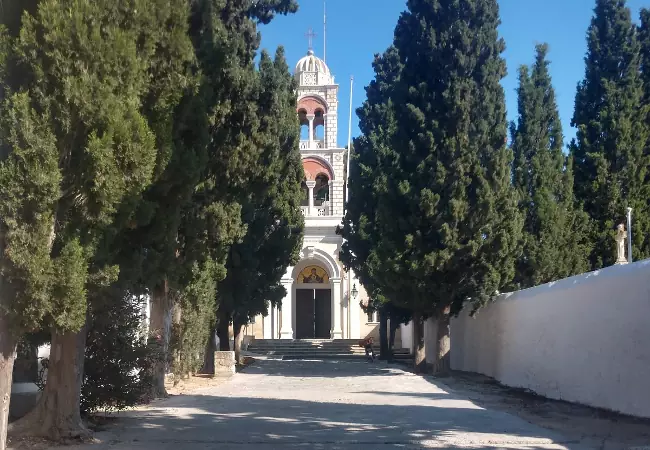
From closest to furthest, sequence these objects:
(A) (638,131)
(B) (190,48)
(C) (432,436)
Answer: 1. (B) (190,48)
2. (C) (432,436)
3. (A) (638,131)

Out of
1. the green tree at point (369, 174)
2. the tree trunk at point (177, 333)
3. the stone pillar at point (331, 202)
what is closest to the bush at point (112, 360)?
the tree trunk at point (177, 333)

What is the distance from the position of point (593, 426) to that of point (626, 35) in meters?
19.3

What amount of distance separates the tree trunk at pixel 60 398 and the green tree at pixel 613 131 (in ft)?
70.5

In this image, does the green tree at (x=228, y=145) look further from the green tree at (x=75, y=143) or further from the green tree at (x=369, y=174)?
the green tree at (x=369, y=174)

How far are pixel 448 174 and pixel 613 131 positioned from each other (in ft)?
27.9

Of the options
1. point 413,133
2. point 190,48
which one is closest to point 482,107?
point 413,133

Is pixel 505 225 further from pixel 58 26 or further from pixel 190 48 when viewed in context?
pixel 58 26

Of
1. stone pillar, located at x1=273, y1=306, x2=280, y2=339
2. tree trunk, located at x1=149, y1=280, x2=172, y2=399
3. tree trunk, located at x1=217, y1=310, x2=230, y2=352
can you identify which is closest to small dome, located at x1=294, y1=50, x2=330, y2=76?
stone pillar, located at x1=273, y1=306, x2=280, y2=339

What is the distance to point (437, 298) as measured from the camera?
2127cm

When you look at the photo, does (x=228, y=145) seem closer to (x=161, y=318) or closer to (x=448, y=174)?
(x=161, y=318)

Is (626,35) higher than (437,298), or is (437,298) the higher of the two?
(626,35)

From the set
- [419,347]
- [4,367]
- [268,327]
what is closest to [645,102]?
[419,347]

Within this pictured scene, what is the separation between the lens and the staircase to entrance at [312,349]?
113ft

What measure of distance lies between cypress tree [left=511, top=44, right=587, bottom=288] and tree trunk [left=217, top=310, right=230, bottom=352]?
1000 cm
